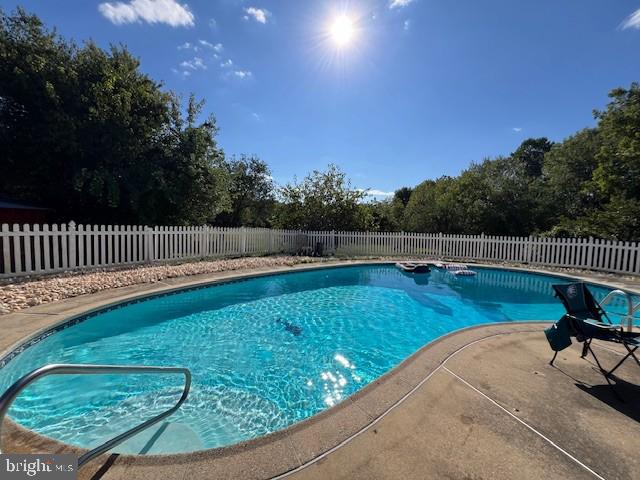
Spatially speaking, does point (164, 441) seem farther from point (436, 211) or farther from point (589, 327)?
point (436, 211)

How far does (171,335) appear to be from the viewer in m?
4.85

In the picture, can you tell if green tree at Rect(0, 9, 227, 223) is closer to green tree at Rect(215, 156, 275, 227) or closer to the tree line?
the tree line

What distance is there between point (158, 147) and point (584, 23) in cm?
→ 1355

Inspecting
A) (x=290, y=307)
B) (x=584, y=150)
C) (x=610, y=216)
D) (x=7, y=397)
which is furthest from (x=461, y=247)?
(x=7, y=397)

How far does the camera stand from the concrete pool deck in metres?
1.77

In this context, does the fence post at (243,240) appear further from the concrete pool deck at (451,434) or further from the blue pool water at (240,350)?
the concrete pool deck at (451,434)

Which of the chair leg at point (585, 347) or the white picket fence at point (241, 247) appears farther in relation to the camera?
the white picket fence at point (241, 247)

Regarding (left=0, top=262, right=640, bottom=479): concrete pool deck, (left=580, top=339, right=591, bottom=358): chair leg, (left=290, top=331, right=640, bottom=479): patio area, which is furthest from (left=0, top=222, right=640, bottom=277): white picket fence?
(left=580, top=339, right=591, bottom=358): chair leg

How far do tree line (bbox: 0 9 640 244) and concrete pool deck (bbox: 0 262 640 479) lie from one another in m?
9.28

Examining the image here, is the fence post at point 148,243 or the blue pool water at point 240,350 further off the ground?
the fence post at point 148,243

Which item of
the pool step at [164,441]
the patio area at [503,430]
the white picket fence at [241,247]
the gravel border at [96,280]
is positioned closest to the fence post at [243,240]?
the white picket fence at [241,247]

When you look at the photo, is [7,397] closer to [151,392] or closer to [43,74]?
[151,392]

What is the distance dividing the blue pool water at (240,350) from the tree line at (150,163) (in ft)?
16.2

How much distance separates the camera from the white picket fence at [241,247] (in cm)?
682
